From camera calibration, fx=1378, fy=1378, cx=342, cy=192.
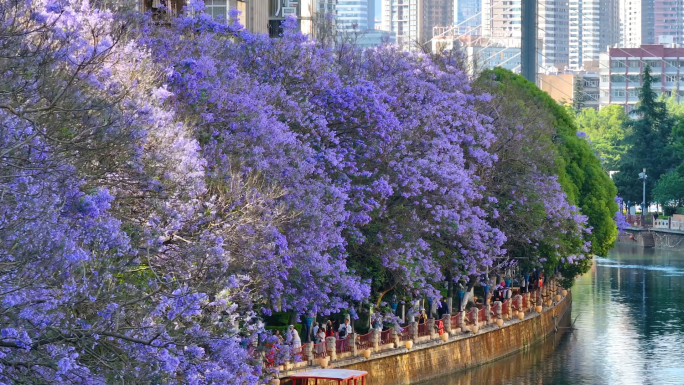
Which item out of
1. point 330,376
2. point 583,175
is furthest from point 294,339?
point 583,175

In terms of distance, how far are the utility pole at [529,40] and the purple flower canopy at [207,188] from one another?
95536 mm

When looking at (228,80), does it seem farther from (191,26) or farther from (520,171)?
(520,171)

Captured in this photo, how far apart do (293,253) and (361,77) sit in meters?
12.0

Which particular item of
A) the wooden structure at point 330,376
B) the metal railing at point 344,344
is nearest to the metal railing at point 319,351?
the metal railing at point 344,344

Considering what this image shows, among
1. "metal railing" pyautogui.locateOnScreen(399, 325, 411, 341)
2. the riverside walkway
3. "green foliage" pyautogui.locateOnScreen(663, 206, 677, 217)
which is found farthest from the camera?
"green foliage" pyautogui.locateOnScreen(663, 206, 677, 217)

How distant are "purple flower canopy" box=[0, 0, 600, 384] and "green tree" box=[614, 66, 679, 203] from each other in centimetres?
7201

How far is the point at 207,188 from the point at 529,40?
404 feet

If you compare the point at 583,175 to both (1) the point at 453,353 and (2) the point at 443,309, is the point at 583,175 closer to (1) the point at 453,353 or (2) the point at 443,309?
(2) the point at 443,309

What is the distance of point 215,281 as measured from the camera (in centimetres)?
2494

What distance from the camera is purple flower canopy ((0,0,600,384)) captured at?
18.8 metres

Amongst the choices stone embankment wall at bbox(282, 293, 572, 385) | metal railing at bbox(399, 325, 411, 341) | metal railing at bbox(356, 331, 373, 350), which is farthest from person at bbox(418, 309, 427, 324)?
metal railing at bbox(356, 331, 373, 350)

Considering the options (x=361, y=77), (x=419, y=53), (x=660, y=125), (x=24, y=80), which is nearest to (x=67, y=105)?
(x=24, y=80)

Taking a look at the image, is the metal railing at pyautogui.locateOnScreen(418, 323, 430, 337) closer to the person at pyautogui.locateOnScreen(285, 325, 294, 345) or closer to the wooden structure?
the wooden structure

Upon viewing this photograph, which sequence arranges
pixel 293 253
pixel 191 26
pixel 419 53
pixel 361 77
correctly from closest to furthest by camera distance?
pixel 293 253 < pixel 191 26 < pixel 361 77 < pixel 419 53
